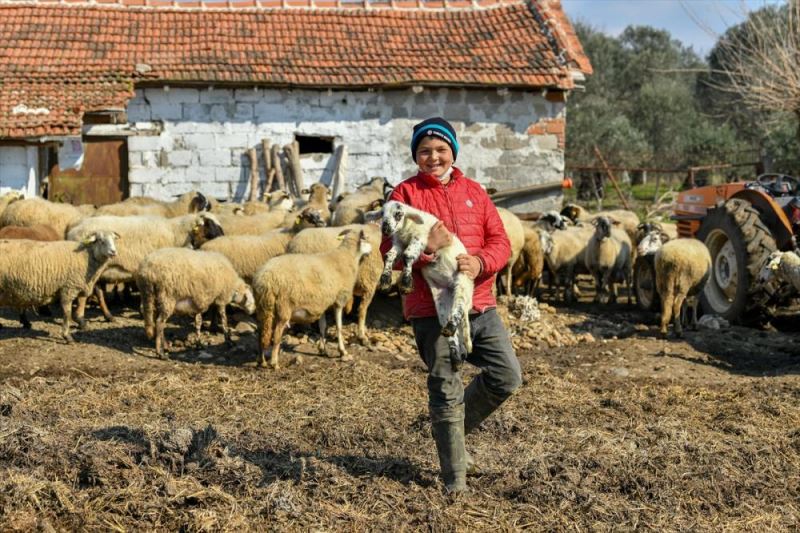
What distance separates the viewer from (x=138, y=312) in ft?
40.7

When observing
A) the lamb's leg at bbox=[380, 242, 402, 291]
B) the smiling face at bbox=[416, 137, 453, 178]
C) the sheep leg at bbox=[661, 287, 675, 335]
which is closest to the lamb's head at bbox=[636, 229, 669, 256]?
the sheep leg at bbox=[661, 287, 675, 335]

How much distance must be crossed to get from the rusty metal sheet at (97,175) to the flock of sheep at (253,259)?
135 inches

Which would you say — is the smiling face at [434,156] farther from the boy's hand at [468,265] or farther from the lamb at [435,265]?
the boy's hand at [468,265]

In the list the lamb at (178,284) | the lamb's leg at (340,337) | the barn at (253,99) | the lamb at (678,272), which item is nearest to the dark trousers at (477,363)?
the lamb's leg at (340,337)

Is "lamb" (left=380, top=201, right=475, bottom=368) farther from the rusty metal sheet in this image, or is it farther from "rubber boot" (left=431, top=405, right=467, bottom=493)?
the rusty metal sheet

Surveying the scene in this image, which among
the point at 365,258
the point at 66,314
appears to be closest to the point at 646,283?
the point at 365,258

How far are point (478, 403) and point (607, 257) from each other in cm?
901

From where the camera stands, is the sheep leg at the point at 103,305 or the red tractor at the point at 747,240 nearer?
the red tractor at the point at 747,240

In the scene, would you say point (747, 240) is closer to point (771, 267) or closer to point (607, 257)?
point (771, 267)

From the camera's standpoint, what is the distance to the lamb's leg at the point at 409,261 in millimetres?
4855

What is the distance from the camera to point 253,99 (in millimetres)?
18688

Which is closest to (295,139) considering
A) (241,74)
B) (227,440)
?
(241,74)

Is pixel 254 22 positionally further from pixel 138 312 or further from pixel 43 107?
pixel 138 312

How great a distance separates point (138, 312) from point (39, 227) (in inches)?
70.2
